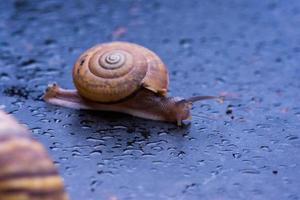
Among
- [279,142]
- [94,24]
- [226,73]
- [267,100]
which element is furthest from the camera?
[94,24]

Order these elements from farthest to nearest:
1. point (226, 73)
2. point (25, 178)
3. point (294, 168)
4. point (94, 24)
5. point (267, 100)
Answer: point (94, 24)
point (226, 73)
point (267, 100)
point (294, 168)
point (25, 178)

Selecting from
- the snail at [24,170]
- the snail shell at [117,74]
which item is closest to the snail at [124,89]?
the snail shell at [117,74]

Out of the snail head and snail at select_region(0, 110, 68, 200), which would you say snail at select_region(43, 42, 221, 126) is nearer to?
the snail head

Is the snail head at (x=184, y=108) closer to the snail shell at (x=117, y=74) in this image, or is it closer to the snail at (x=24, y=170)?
the snail shell at (x=117, y=74)

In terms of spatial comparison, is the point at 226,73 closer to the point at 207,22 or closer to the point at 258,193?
the point at 207,22

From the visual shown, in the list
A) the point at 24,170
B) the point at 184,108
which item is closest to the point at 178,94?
the point at 184,108

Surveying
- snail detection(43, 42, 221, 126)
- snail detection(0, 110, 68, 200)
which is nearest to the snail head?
snail detection(43, 42, 221, 126)

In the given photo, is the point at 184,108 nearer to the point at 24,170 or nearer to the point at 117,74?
the point at 117,74

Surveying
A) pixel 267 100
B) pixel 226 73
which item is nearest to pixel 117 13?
pixel 226 73
